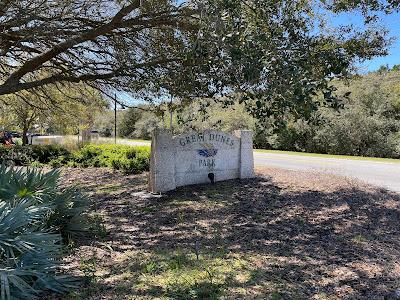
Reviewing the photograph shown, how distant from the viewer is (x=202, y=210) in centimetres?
782

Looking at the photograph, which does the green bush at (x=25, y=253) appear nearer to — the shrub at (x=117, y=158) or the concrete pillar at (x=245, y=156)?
the concrete pillar at (x=245, y=156)

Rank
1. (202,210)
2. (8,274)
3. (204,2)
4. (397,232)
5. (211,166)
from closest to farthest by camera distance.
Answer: (8,274), (204,2), (397,232), (202,210), (211,166)

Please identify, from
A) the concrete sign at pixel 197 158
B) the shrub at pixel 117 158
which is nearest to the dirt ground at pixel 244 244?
the concrete sign at pixel 197 158

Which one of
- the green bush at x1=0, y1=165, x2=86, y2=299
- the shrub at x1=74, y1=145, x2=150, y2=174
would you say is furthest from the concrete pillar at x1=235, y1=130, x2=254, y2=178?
the green bush at x1=0, y1=165, x2=86, y2=299

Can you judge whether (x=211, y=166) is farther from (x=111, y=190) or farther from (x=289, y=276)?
(x=289, y=276)

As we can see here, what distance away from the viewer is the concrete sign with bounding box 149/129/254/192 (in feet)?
30.8

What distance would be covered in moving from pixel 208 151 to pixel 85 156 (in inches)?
329

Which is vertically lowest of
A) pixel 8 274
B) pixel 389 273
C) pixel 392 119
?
pixel 389 273

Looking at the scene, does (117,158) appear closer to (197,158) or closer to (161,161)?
(197,158)

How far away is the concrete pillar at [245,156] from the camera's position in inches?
433

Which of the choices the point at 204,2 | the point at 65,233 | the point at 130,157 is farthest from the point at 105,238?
the point at 130,157

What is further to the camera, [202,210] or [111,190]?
[111,190]

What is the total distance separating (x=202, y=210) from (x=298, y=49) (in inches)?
160

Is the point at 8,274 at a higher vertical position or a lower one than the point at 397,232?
higher
